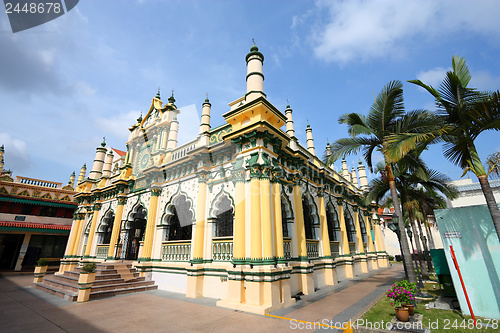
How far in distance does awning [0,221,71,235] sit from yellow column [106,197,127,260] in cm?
1277

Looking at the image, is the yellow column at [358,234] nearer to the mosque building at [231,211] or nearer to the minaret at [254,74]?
the mosque building at [231,211]

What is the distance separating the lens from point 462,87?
282 inches

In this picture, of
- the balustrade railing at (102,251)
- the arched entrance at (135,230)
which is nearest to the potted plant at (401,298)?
the arched entrance at (135,230)

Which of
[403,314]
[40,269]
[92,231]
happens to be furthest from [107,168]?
[403,314]

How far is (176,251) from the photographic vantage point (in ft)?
39.8

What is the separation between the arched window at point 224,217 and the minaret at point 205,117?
4046mm

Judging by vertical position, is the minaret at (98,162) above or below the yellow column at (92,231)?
above

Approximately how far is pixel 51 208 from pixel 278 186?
2729 cm

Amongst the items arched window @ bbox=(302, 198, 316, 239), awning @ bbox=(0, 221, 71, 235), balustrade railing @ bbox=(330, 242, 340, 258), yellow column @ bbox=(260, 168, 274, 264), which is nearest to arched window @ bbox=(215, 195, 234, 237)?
yellow column @ bbox=(260, 168, 274, 264)

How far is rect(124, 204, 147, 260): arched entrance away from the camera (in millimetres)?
15508

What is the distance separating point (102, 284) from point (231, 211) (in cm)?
730

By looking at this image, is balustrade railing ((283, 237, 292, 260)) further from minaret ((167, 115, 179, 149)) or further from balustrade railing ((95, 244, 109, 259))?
balustrade railing ((95, 244, 109, 259))

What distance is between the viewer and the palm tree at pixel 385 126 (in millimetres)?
9141

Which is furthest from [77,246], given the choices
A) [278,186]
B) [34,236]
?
[278,186]
